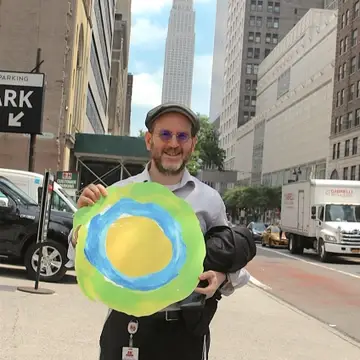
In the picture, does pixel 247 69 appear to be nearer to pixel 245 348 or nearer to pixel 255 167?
pixel 255 167

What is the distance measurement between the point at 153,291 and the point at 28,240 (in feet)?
30.5

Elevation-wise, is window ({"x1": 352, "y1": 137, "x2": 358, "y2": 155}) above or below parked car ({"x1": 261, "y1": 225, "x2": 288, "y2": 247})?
above

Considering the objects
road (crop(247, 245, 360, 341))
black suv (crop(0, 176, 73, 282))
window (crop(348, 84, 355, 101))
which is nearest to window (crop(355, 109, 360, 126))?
window (crop(348, 84, 355, 101))

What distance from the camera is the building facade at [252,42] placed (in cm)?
14275

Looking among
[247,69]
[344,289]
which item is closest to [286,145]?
[247,69]

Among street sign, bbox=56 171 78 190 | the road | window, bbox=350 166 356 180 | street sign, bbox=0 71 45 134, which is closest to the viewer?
the road

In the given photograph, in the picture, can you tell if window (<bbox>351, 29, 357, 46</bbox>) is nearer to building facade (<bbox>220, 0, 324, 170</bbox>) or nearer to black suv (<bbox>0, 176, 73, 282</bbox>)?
black suv (<bbox>0, 176, 73, 282</bbox>)

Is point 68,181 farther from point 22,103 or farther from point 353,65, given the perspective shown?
point 353,65

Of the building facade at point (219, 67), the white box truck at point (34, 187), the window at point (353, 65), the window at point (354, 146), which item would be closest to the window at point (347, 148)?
the window at point (354, 146)

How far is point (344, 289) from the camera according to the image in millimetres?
14602

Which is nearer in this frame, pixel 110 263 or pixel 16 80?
pixel 110 263

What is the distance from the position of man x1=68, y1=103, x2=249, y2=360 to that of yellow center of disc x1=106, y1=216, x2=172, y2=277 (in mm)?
201

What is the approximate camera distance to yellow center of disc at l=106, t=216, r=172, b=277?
2.23 m

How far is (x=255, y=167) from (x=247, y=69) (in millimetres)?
34134
